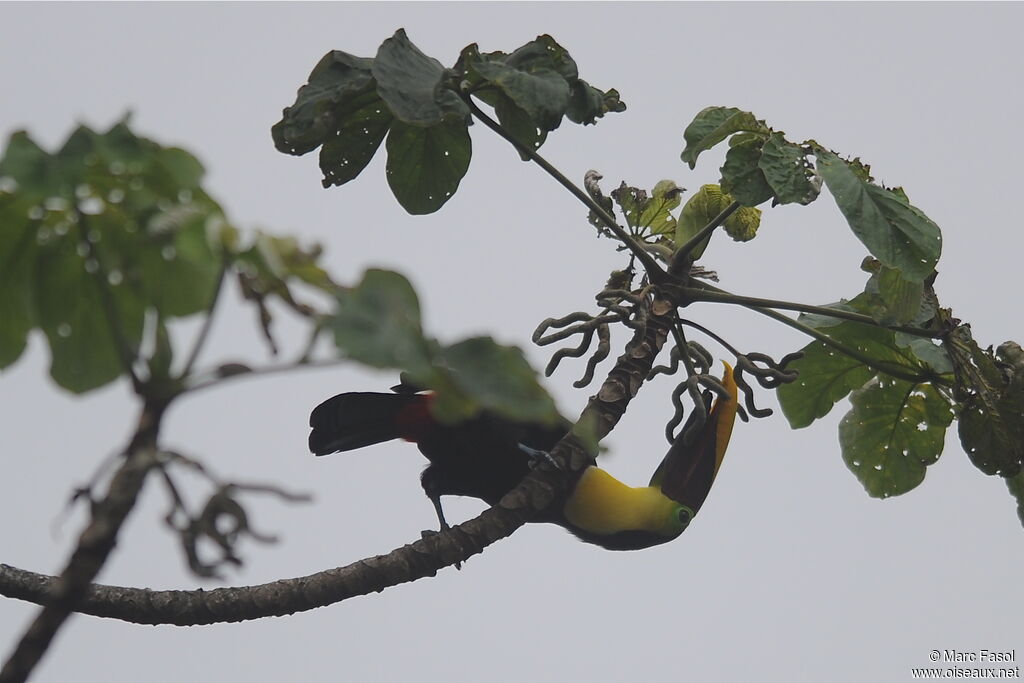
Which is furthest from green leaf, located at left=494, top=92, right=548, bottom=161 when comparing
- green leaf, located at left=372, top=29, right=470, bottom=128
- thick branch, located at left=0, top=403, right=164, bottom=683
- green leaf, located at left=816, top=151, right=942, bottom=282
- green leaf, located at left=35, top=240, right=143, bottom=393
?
thick branch, located at left=0, top=403, right=164, bottom=683

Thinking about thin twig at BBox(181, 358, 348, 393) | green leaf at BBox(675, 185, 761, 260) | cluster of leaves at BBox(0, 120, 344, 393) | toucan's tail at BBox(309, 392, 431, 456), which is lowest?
thin twig at BBox(181, 358, 348, 393)

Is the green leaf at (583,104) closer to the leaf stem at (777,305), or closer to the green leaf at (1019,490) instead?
the leaf stem at (777,305)

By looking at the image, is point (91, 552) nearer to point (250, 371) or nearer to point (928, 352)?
point (250, 371)

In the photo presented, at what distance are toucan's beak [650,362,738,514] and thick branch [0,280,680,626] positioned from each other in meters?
0.49

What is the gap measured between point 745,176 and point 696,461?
3.76 feet

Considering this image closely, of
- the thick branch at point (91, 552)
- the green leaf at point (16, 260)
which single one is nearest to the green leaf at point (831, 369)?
the green leaf at point (16, 260)

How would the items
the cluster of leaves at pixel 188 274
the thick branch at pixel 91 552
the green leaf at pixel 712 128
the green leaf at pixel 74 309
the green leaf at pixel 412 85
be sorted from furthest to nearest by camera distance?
the green leaf at pixel 712 128
the green leaf at pixel 412 85
the green leaf at pixel 74 309
the cluster of leaves at pixel 188 274
the thick branch at pixel 91 552

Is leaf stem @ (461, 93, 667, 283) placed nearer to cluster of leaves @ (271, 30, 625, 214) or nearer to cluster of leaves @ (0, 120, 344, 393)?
cluster of leaves @ (271, 30, 625, 214)

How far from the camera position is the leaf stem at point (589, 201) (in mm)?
2926

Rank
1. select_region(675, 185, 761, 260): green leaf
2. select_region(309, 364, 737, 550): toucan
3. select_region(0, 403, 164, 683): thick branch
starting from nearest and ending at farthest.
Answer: select_region(0, 403, 164, 683): thick branch
select_region(675, 185, 761, 260): green leaf
select_region(309, 364, 737, 550): toucan

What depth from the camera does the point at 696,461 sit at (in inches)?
142

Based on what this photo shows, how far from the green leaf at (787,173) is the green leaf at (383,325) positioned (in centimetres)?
148

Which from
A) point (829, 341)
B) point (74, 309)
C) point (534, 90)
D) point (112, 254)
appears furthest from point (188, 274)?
point (829, 341)

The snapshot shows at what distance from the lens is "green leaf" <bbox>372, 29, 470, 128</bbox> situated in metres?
2.64
